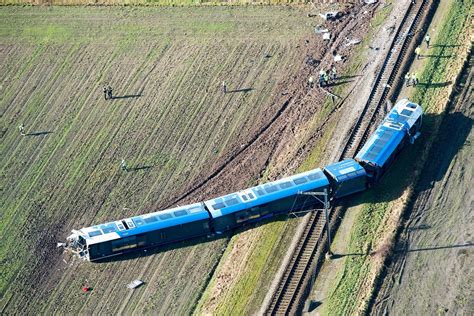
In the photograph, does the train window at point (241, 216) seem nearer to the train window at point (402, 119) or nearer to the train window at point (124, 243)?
the train window at point (124, 243)

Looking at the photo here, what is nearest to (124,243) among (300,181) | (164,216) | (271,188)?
(164,216)

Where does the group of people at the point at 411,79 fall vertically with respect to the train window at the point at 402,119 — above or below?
below

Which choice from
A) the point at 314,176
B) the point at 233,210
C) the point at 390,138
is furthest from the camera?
the point at 390,138

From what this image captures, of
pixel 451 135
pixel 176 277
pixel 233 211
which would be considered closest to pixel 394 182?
pixel 451 135

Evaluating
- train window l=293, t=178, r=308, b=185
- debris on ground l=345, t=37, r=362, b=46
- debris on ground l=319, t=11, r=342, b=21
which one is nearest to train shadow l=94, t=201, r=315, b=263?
train window l=293, t=178, r=308, b=185

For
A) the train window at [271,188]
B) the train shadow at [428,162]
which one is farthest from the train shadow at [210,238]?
the train shadow at [428,162]

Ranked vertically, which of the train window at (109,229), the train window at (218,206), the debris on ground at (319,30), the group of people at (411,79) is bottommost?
the group of people at (411,79)

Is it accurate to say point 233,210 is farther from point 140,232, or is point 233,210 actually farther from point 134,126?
point 134,126
